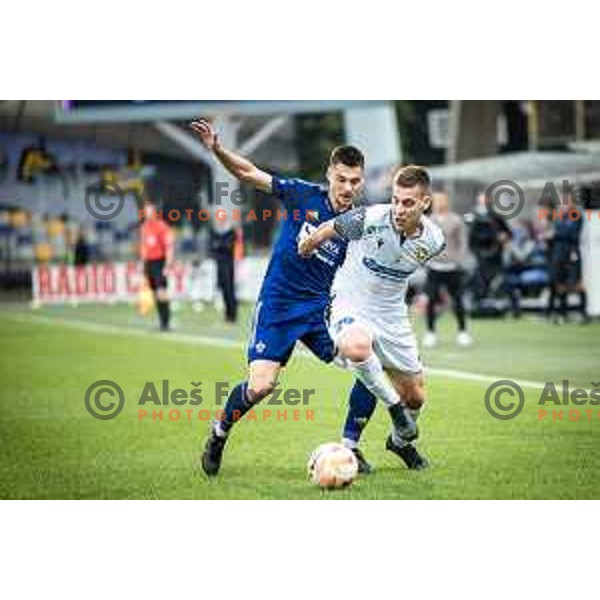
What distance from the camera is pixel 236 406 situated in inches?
281

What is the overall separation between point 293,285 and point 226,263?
415cm

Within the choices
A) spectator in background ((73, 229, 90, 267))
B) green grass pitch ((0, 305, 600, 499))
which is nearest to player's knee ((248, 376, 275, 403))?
green grass pitch ((0, 305, 600, 499))

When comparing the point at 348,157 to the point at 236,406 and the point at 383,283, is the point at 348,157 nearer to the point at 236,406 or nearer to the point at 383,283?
the point at 383,283

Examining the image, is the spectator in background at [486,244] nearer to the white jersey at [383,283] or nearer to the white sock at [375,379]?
the white jersey at [383,283]

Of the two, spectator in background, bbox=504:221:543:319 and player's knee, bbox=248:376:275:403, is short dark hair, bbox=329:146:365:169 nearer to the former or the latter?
player's knee, bbox=248:376:275:403

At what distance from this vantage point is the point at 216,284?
39.7ft

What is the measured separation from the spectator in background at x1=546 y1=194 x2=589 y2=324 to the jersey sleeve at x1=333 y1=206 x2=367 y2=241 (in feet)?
7.76

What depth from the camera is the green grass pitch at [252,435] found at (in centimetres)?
727

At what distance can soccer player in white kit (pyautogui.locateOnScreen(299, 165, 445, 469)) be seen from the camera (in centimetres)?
710

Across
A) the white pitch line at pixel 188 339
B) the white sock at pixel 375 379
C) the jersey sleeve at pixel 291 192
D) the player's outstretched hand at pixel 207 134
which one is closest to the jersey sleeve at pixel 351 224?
the jersey sleeve at pixel 291 192

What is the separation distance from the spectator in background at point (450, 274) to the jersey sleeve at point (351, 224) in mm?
4029
